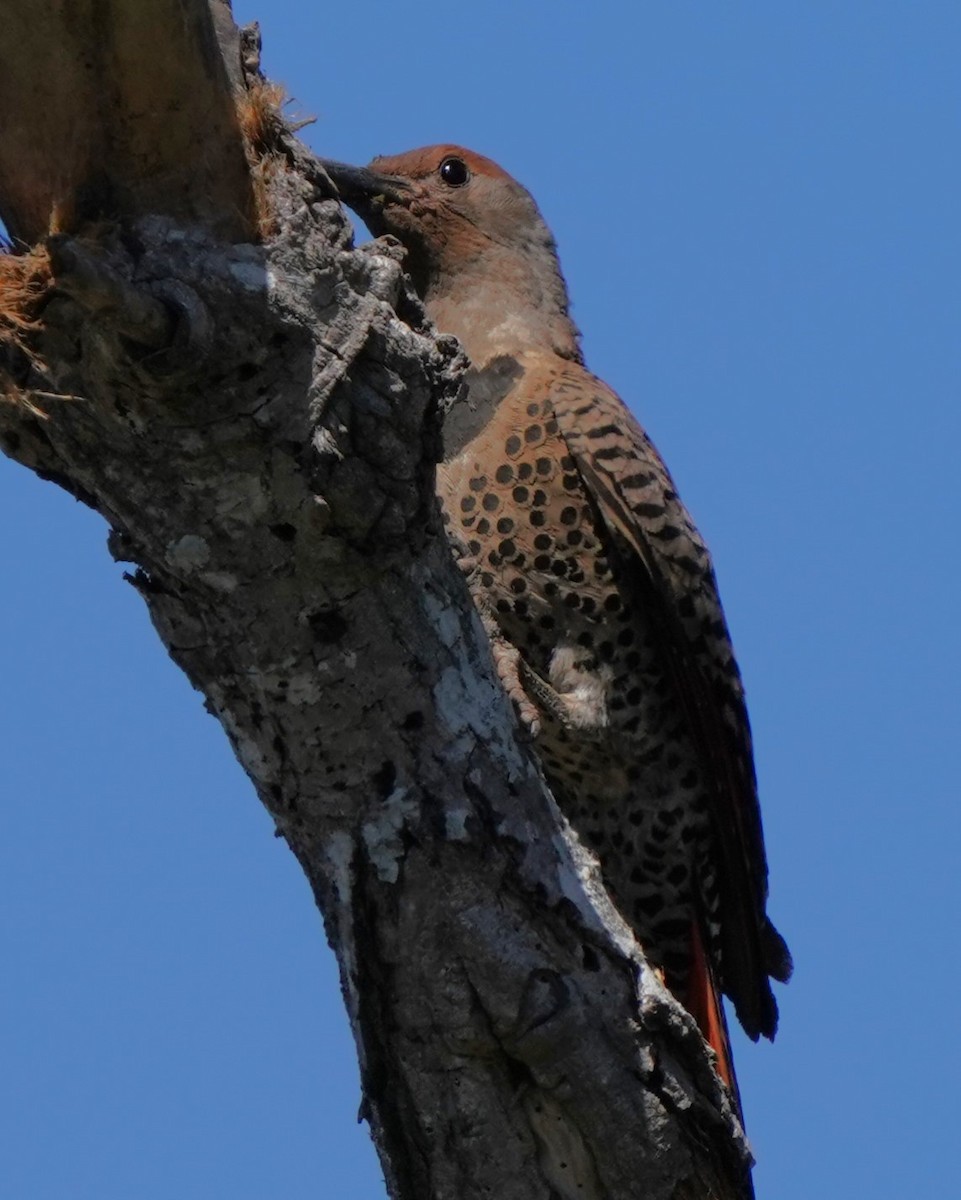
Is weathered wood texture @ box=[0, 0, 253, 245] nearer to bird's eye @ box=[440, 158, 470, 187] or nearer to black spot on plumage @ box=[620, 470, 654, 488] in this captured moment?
black spot on plumage @ box=[620, 470, 654, 488]

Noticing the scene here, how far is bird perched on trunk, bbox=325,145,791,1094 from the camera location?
555 cm

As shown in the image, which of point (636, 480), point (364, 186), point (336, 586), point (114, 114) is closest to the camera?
point (114, 114)

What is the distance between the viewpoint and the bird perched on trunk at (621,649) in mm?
5555

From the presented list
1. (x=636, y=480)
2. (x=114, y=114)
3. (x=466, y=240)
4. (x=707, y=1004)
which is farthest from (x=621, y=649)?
(x=114, y=114)

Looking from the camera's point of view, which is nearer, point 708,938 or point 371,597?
point 371,597

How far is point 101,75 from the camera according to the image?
10.7 feet

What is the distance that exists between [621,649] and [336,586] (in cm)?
227

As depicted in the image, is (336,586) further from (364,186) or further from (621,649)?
(364,186)

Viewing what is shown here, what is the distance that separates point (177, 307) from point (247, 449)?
1.05 feet

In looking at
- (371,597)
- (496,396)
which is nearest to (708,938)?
(496,396)

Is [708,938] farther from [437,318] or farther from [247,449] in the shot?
[247,449]

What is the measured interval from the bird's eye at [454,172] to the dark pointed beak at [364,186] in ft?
0.55

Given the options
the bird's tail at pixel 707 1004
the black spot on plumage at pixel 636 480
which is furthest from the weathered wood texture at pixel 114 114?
the bird's tail at pixel 707 1004

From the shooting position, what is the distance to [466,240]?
6.48 meters
